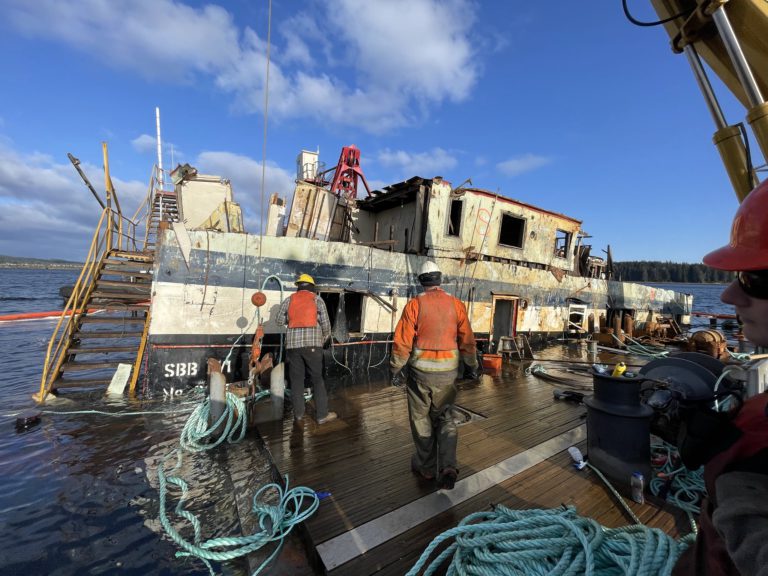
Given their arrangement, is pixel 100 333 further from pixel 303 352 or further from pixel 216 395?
pixel 303 352

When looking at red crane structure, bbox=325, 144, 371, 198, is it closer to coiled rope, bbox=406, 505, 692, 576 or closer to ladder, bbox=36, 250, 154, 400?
ladder, bbox=36, 250, 154, 400

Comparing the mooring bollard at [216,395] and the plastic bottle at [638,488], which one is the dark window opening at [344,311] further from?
the plastic bottle at [638,488]

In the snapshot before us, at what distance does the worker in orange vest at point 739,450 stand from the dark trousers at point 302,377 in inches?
195

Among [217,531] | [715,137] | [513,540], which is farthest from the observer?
[217,531]

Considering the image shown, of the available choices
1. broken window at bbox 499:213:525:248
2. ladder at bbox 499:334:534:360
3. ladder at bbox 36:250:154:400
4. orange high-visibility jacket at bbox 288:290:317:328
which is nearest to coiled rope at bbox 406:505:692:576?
orange high-visibility jacket at bbox 288:290:317:328

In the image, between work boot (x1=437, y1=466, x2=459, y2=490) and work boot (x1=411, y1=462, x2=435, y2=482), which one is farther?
work boot (x1=411, y1=462, x2=435, y2=482)

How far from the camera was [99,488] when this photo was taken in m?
4.42

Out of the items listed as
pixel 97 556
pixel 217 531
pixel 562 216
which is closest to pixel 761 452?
pixel 217 531

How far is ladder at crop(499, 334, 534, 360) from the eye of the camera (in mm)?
11234

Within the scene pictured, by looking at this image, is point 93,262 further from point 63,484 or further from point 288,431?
point 288,431

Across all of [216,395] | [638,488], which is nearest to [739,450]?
[638,488]

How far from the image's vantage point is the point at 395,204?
11633mm

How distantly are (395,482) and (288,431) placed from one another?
7.14 ft

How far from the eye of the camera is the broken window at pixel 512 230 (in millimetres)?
12073
